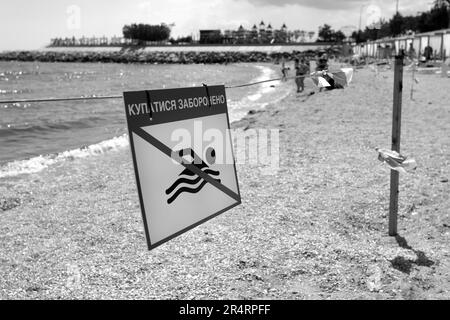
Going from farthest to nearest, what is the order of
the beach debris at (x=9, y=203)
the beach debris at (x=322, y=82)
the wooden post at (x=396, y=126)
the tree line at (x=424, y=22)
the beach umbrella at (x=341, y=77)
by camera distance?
the tree line at (x=424, y=22) → the beach debris at (x=9, y=203) → the beach umbrella at (x=341, y=77) → the beach debris at (x=322, y=82) → the wooden post at (x=396, y=126)

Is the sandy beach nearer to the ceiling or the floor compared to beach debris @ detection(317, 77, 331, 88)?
nearer to the floor

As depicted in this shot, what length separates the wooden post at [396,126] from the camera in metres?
4.15

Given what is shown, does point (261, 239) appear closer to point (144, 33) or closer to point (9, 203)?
point (9, 203)

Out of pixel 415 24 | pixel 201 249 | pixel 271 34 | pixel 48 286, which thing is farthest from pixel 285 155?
pixel 271 34

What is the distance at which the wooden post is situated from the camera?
415 centimetres

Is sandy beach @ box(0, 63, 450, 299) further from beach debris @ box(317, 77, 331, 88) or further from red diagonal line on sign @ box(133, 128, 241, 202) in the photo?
beach debris @ box(317, 77, 331, 88)

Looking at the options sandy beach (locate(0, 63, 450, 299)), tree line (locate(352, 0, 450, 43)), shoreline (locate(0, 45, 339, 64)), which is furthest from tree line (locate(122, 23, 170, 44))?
sandy beach (locate(0, 63, 450, 299))

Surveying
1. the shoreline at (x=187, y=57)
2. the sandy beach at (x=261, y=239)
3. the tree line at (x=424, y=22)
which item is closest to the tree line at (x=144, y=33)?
the shoreline at (x=187, y=57)

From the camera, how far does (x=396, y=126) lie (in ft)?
14.2

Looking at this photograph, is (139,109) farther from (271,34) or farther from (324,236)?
(271,34)

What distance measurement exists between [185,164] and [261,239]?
221cm

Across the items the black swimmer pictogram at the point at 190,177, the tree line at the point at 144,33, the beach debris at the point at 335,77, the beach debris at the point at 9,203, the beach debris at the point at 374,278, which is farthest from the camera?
the tree line at the point at 144,33

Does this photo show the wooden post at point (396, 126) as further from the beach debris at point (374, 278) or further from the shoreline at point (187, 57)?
the shoreline at point (187, 57)

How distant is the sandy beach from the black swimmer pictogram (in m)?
1.24
